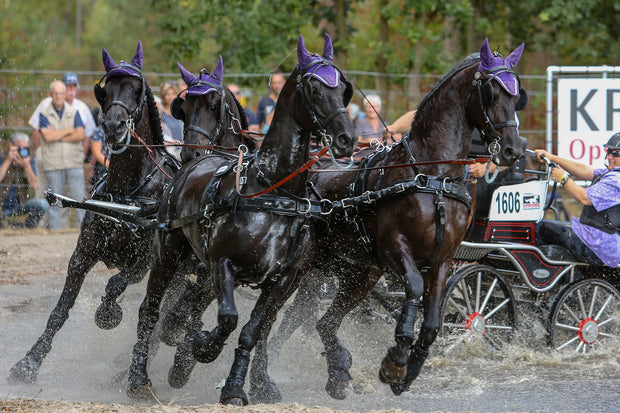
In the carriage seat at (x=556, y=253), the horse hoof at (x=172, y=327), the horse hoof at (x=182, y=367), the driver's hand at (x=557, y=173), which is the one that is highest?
the driver's hand at (x=557, y=173)

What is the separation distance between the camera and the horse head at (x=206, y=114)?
709cm

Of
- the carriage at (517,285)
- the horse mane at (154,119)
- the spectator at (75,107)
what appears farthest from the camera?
the spectator at (75,107)

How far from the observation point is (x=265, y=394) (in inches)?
230

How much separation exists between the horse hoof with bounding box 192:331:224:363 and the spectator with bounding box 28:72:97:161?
22.4 ft

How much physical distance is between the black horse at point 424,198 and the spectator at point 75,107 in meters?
6.64

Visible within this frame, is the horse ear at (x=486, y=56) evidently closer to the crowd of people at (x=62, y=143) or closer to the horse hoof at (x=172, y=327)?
the horse hoof at (x=172, y=327)

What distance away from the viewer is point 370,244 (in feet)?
19.0

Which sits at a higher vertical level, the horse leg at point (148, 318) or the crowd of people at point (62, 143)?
the crowd of people at point (62, 143)

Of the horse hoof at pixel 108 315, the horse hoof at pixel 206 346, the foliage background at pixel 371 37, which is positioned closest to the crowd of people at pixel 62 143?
the foliage background at pixel 371 37

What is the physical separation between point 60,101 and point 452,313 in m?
6.44

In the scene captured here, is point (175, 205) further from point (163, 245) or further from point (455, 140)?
point (455, 140)

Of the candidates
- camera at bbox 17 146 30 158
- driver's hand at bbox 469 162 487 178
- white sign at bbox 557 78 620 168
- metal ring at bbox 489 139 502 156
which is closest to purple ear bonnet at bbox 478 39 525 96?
metal ring at bbox 489 139 502 156

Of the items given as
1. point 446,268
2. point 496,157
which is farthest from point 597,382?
point 496,157

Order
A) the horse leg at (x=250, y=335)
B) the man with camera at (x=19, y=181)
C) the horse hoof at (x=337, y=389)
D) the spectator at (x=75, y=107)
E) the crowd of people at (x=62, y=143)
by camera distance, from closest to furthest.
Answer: the horse leg at (x=250, y=335), the horse hoof at (x=337, y=389), the crowd of people at (x=62, y=143), the man with camera at (x=19, y=181), the spectator at (x=75, y=107)
